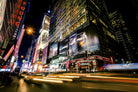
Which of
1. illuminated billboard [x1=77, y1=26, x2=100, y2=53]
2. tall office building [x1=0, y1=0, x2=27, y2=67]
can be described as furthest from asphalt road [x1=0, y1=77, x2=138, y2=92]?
illuminated billboard [x1=77, y1=26, x2=100, y2=53]

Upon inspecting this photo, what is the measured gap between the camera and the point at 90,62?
78.7 ft

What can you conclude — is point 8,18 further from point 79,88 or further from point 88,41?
point 88,41

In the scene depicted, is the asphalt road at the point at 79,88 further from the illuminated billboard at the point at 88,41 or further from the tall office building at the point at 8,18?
the illuminated billboard at the point at 88,41

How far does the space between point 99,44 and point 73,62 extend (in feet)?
38.4

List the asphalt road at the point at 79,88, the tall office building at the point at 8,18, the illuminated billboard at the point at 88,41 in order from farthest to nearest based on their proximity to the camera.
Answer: the illuminated billboard at the point at 88,41 < the tall office building at the point at 8,18 < the asphalt road at the point at 79,88

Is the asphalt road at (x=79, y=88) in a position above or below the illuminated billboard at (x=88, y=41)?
below

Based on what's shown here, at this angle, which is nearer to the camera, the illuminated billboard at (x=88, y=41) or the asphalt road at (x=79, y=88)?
the asphalt road at (x=79, y=88)

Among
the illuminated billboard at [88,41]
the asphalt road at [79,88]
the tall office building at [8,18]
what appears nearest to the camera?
the asphalt road at [79,88]

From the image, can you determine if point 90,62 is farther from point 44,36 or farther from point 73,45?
point 44,36

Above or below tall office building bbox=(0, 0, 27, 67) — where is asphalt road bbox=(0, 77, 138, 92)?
below

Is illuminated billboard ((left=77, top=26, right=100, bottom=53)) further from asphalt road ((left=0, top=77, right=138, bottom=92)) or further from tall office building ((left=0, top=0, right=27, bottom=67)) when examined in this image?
tall office building ((left=0, top=0, right=27, bottom=67))

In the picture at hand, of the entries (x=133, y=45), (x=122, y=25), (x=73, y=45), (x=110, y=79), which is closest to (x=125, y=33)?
(x=122, y=25)

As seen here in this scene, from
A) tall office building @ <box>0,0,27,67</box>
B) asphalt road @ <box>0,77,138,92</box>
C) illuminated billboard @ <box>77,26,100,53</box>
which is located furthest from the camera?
illuminated billboard @ <box>77,26,100,53</box>

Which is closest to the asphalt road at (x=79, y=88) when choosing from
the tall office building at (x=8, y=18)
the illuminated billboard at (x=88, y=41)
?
the tall office building at (x=8, y=18)
